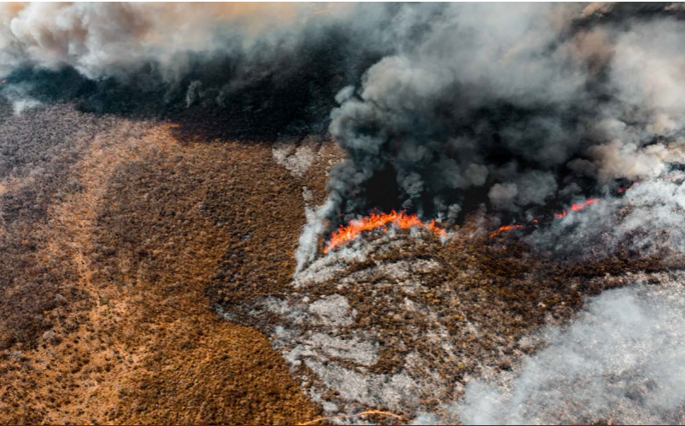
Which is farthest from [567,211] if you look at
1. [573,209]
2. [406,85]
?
[406,85]

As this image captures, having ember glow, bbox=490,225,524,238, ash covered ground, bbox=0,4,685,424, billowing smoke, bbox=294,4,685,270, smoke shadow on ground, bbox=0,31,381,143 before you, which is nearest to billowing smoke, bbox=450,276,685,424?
ash covered ground, bbox=0,4,685,424

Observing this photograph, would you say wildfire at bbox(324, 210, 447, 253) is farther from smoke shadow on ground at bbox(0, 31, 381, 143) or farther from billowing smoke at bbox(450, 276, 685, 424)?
smoke shadow on ground at bbox(0, 31, 381, 143)

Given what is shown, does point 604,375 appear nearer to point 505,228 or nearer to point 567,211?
point 505,228

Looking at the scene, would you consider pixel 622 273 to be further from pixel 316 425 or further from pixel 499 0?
pixel 499 0

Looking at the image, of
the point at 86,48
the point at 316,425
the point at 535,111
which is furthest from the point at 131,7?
the point at 316,425

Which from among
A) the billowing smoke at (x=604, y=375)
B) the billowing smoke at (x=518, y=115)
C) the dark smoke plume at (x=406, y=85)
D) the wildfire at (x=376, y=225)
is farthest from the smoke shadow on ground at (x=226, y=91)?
the billowing smoke at (x=604, y=375)
